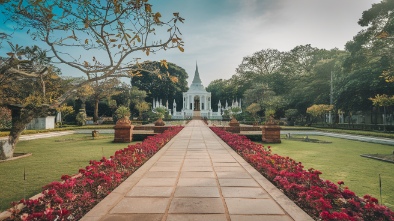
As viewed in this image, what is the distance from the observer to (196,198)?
11.9 ft

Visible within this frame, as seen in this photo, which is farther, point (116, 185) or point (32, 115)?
point (32, 115)

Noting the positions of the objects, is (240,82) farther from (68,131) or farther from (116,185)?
(116,185)

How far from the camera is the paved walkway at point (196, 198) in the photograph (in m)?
3.04

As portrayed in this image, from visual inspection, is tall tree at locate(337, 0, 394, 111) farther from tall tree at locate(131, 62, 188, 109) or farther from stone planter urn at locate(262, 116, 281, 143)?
tall tree at locate(131, 62, 188, 109)

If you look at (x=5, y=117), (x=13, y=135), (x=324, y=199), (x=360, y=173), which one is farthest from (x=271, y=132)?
(x=5, y=117)

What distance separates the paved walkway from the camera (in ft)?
9.97

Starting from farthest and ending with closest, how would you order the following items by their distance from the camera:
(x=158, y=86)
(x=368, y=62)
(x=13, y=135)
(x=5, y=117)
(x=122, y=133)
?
(x=158, y=86) < (x=368, y=62) < (x=5, y=117) < (x=122, y=133) < (x=13, y=135)

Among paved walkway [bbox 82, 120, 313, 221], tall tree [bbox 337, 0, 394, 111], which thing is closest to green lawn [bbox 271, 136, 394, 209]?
paved walkway [bbox 82, 120, 313, 221]

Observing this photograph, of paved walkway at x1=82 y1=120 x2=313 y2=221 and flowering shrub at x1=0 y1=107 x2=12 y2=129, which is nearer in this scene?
paved walkway at x1=82 y1=120 x2=313 y2=221

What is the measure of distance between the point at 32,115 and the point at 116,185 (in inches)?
252

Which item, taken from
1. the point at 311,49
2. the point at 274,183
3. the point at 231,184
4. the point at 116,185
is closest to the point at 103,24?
the point at 116,185

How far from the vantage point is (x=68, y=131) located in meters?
22.0

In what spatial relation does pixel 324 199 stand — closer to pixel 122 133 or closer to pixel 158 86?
pixel 122 133

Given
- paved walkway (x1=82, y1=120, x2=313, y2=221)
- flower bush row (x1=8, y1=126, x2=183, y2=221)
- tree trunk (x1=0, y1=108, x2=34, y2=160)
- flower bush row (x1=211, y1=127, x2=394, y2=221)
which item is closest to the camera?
flower bush row (x1=8, y1=126, x2=183, y2=221)
